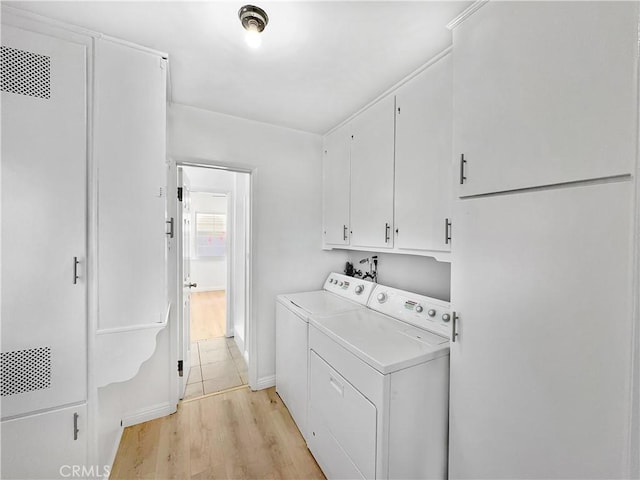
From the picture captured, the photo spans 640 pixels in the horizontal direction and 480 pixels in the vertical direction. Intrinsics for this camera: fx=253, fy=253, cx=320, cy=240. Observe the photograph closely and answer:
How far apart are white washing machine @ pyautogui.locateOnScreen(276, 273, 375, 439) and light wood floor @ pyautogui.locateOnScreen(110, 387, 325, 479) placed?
0.51ft

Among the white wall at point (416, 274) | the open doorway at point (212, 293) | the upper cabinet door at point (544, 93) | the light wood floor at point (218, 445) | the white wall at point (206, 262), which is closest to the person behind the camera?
the upper cabinet door at point (544, 93)

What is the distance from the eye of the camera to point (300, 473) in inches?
62.7

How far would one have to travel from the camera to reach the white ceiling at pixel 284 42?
46.9 inches

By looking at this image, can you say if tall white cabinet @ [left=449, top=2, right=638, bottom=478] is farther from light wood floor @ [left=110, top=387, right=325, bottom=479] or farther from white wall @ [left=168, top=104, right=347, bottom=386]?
white wall @ [left=168, top=104, right=347, bottom=386]

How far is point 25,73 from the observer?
1.14 metres

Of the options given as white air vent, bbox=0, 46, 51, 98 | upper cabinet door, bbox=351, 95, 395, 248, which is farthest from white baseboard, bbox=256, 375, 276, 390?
white air vent, bbox=0, 46, 51, 98

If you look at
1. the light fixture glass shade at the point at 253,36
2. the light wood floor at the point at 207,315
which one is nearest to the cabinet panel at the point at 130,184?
the light fixture glass shade at the point at 253,36

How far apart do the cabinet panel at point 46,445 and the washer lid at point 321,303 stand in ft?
4.40

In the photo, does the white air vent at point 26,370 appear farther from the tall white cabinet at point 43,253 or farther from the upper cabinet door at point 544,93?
the upper cabinet door at point 544,93

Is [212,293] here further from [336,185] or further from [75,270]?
[75,270]

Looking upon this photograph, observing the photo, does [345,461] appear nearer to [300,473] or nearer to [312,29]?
[300,473]

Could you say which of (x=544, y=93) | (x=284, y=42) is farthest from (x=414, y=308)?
(x=284, y=42)

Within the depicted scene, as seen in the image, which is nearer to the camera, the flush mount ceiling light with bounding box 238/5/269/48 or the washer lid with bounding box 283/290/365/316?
the flush mount ceiling light with bounding box 238/5/269/48

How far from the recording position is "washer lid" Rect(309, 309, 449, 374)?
1.20m
